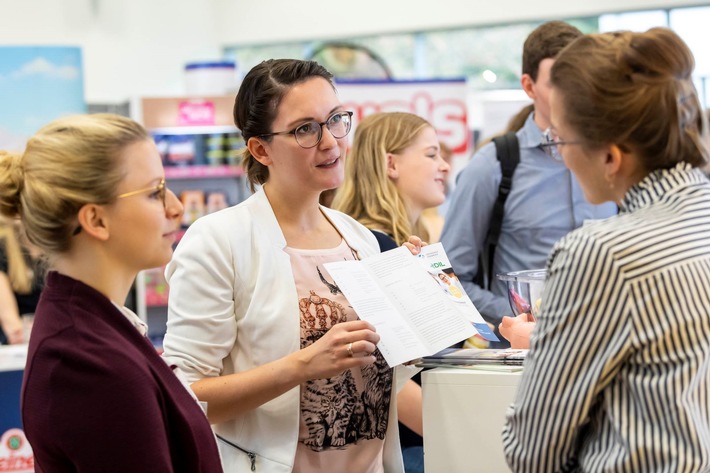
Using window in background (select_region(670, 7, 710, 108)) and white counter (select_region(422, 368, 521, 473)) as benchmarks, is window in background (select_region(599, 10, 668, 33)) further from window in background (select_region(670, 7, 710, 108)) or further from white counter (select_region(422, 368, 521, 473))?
white counter (select_region(422, 368, 521, 473))

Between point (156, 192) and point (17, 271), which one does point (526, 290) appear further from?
point (17, 271)

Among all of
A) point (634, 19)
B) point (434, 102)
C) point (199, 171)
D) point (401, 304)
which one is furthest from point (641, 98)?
point (634, 19)

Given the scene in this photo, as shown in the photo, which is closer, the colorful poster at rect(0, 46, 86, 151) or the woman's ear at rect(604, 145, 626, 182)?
the woman's ear at rect(604, 145, 626, 182)

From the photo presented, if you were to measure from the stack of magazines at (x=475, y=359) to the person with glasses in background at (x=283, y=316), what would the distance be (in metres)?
0.09

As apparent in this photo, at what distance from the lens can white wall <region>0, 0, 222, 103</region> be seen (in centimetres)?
871

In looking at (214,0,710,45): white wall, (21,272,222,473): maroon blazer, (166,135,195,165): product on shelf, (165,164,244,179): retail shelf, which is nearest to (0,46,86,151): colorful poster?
→ (166,135,195,165): product on shelf

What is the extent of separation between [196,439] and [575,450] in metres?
0.64

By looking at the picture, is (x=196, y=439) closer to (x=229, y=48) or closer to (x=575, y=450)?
(x=575, y=450)

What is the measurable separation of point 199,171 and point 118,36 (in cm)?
246

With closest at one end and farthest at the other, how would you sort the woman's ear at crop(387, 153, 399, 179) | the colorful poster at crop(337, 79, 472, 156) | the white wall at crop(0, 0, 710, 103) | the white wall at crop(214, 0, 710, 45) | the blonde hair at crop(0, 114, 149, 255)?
1. the blonde hair at crop(0, 114, 149, 255)
2. the woman's ear at crop(387, 153, 399, 179)
3. the colorful poster at crop(337, 79, 472, 156)
4. the white wall at crop(0, 0, 710, 103)
5. the white wall at crop(214, 0, 710, 45)

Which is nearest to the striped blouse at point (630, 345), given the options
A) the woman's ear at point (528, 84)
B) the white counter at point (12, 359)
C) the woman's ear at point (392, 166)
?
the woman's ear at point (392, 166)

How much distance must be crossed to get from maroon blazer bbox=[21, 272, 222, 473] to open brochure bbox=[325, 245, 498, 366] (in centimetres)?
55

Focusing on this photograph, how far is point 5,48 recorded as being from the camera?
24.5 ft

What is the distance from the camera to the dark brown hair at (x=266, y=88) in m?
2.13
